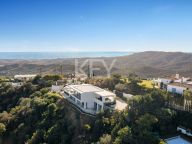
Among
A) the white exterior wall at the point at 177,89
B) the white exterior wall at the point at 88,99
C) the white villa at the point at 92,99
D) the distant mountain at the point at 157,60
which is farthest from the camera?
the distant mountain at the point at 157,60

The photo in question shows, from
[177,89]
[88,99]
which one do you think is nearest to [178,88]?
A: [177,89]

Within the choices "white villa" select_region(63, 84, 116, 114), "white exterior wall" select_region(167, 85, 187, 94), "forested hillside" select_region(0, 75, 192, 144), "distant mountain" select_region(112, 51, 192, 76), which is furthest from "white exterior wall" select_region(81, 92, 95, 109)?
"distant mountain" select_region(112, 51, 192, 76)

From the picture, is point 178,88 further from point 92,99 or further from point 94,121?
point 92,99

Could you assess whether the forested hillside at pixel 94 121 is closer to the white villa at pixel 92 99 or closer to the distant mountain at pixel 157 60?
the white villa at pixel 92 99

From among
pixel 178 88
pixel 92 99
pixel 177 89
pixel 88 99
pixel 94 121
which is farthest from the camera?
pixel 92 99

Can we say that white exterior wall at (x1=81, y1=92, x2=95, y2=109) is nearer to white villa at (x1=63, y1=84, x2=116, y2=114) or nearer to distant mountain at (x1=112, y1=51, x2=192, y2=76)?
white villa at (x1=63, y1=84, x2=116, y2=114)

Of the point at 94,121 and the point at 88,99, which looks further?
the point at 88,99

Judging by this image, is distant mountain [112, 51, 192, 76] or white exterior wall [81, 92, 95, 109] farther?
distant mountain [112, 51, 192, 76]

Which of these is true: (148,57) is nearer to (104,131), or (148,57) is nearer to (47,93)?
(47,93)

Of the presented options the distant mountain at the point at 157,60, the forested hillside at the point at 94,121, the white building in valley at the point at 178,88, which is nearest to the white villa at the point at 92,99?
the forested hillside at the point at 94,121
